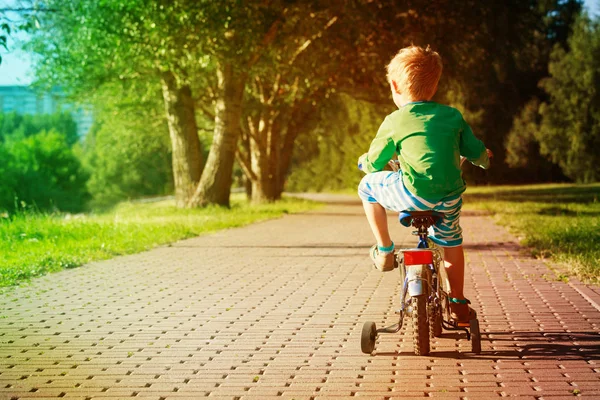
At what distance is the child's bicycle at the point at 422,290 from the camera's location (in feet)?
15.8

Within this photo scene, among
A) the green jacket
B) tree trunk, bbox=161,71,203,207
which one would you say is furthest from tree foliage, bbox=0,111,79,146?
the green jacket

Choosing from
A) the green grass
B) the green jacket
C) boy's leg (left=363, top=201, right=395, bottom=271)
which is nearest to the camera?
the green jacket

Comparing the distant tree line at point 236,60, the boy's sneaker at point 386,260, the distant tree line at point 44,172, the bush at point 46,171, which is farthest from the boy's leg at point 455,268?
the bush at point 46,171

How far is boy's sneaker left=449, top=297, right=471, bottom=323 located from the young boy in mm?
→ 379

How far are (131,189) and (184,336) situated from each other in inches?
3845

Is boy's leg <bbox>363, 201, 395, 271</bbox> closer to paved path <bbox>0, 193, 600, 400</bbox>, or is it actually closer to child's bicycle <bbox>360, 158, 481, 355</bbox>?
child's bicycle <bbox>360, 158, 481, 355</bbox>

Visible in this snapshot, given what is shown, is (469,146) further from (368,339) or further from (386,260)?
(368,339)

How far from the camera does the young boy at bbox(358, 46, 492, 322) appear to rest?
4.80 metres

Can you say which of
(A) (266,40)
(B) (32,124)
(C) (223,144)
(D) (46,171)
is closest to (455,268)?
(A) (266,40)

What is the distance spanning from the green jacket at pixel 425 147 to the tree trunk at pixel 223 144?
17.5 m

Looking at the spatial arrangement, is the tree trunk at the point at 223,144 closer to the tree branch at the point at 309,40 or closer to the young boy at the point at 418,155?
the tree branch at the point at 309,40

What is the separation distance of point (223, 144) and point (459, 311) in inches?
686

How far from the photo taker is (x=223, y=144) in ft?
73.0

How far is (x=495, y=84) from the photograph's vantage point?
44.9 metres
